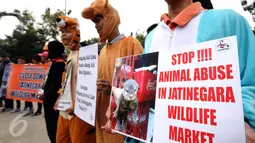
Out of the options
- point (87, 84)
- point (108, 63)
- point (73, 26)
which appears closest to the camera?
point (87, 84)

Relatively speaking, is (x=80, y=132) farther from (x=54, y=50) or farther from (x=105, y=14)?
(x=54, y=50)

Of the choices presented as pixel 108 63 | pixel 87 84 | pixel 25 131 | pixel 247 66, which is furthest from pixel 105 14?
pixel 25 131

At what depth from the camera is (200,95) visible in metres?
0.95

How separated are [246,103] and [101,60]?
161cm

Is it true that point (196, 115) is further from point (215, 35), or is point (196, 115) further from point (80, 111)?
point (80, 111)

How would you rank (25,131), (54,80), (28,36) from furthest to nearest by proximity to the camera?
(28,36)
(25,131)
(54,80)

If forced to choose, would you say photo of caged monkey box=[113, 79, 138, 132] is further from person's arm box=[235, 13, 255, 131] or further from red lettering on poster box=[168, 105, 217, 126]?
person's arm box=[235, 13, 255, 131]

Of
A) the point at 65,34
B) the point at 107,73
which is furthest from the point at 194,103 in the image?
the point at 65,34

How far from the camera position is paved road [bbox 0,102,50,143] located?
5070 mm

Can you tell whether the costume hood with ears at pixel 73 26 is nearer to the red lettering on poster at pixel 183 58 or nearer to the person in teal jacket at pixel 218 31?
the person in teal jacket at pixel 218 31

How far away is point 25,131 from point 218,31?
5.47m

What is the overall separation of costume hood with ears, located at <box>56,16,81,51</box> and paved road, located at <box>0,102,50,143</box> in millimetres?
2535

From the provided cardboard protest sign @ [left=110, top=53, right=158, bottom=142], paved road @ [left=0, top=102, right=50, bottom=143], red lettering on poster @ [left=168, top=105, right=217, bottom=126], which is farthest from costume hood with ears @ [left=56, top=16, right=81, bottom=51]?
paved road @ [left=0, top=102, right=50, bottom=143]

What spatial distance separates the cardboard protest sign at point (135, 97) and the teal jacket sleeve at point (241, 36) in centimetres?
26
